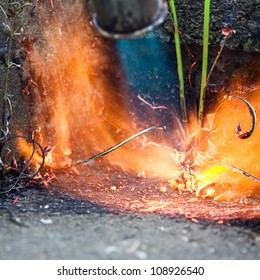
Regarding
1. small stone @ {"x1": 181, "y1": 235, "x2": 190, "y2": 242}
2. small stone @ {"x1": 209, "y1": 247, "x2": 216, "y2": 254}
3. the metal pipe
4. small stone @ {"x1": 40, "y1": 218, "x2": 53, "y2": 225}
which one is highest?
the metal pipe

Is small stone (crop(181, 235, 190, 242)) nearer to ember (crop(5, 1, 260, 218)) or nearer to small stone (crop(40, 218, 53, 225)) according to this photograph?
ember (crop(5, 1, 260, 218))

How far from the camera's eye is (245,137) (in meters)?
3.06

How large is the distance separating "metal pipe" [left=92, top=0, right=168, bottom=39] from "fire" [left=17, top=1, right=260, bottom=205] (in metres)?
1.32

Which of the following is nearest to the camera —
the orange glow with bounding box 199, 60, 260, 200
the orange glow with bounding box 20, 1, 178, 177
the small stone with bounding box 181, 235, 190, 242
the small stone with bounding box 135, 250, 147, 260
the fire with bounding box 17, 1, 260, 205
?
the small stone with bounding box 135, 250, 147, 260

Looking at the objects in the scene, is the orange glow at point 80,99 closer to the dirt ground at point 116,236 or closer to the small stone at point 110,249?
the dirt ground at point 116,236

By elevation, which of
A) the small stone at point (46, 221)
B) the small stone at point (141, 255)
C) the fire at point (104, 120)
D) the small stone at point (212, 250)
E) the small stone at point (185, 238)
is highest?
the fire at point (104, 120)

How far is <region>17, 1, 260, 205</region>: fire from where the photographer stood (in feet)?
10.5

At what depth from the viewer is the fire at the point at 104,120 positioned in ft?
10.5

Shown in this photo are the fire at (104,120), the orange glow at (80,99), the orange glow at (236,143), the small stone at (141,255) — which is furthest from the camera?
the orange glow at (80,99)

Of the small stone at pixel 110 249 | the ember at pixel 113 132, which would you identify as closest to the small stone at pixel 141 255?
the small stone at pixel 110 249

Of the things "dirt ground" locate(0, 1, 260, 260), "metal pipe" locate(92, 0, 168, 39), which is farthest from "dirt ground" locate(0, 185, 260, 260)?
"metal pipe" locate(92, 0, 168, 39)

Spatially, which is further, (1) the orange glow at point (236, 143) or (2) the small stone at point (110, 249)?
(1) the orange glow at point (236, 143)

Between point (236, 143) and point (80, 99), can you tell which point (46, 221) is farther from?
point (236, 143)
